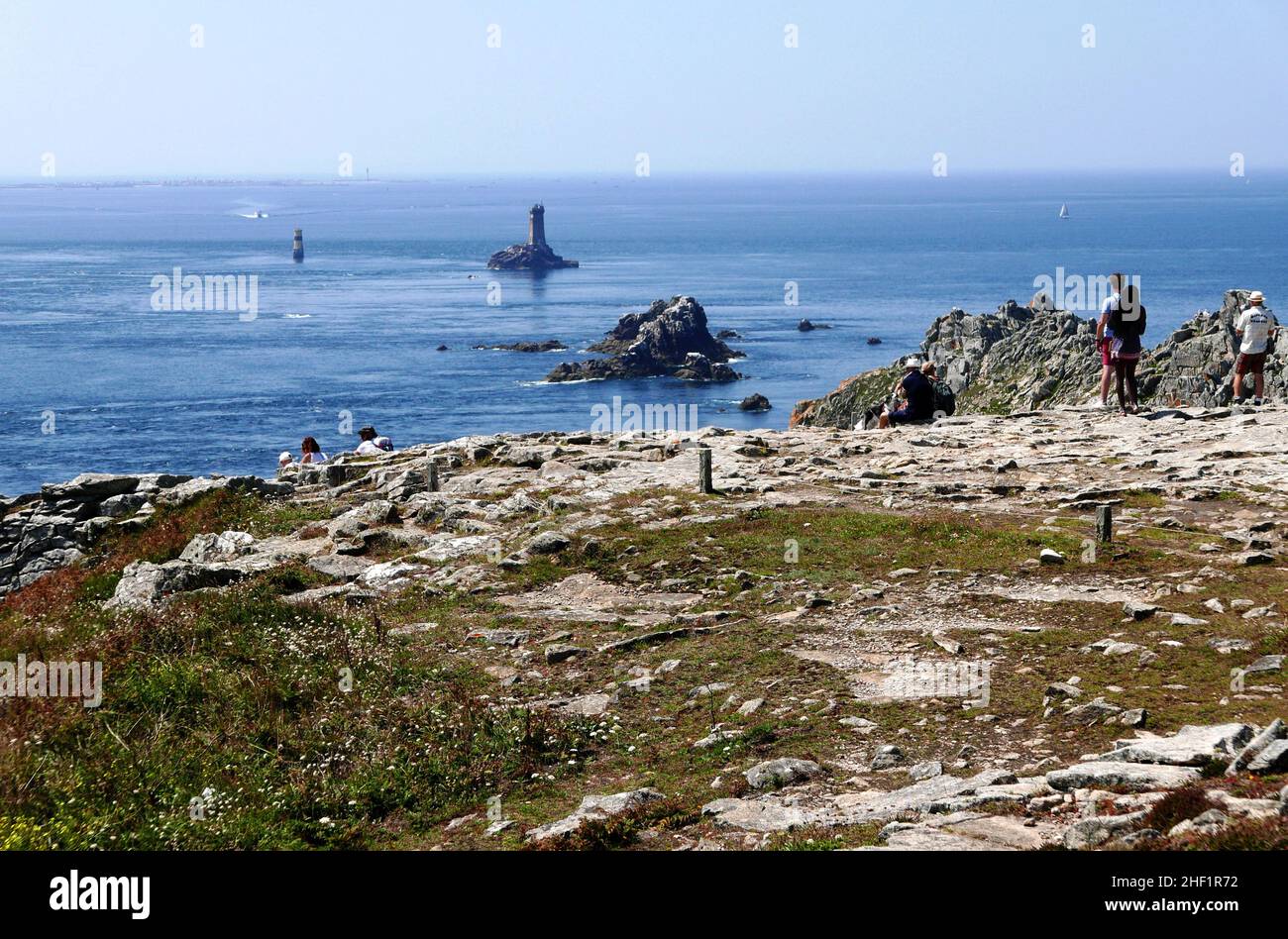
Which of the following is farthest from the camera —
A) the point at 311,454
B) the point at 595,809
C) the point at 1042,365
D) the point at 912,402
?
the point at 1042,365

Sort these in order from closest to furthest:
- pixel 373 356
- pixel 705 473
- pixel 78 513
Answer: pixel 705 473 < pixel 78 513 < pixel 373 356

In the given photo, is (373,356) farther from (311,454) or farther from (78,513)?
(78,513)

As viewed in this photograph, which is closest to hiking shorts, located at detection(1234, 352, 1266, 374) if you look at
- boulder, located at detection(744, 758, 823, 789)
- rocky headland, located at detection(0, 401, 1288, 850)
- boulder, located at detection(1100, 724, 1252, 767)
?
rocky headland, located at detection(0, 401, 1288, 850)

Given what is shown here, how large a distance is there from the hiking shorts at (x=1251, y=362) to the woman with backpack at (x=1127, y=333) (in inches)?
91.4

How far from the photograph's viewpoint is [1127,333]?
985 inches

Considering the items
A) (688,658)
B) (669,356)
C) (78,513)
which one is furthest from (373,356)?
(688,658)

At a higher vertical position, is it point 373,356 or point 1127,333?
point 1127,333

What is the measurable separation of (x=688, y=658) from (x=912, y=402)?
14.7 metres

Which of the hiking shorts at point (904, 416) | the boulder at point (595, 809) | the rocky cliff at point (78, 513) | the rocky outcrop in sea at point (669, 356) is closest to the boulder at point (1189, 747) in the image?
the boulder at point (595, 809)

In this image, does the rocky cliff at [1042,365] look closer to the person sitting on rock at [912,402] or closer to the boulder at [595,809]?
the person sitting on rock at [912,402]

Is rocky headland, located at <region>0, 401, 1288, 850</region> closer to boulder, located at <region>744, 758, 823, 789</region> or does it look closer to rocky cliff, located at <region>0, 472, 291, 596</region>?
boulder, located at <region>744, 758, 823, 789</region>

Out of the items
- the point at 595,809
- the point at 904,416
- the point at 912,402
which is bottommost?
the point at 595,809

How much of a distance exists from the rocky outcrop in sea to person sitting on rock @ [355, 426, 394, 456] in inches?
3554
